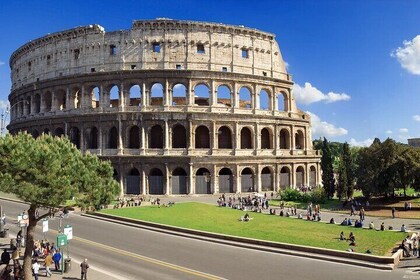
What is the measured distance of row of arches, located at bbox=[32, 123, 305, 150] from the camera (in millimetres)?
49656

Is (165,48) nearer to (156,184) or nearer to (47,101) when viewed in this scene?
(156,184)

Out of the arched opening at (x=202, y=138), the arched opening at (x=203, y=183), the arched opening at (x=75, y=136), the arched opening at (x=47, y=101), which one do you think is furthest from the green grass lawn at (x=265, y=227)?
the arched opening at (x=47, y=101)

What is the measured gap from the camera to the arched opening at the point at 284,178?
179 feet

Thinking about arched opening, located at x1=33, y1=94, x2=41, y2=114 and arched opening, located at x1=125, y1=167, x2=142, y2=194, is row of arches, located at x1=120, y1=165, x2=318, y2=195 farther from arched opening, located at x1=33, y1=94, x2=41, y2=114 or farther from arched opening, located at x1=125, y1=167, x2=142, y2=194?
arched opening, located at x1=33, y1=94, x2=41, y2=114

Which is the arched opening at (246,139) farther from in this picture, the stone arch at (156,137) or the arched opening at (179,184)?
the stone arch at (156,137)

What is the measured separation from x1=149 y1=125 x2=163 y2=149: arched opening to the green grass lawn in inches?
562

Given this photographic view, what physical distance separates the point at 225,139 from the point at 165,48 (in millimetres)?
15254

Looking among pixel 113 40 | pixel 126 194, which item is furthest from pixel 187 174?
pixel 113 40

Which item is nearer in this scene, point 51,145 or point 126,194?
point 51,145

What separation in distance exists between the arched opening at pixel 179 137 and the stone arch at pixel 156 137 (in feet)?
6.05

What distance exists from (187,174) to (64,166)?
1238 inches

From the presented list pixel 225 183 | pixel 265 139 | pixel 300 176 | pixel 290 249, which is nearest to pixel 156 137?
pixel 225 183

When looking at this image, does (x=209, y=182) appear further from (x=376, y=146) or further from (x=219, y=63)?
(x=376, y=146)

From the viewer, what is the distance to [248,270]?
1927 centimetres
